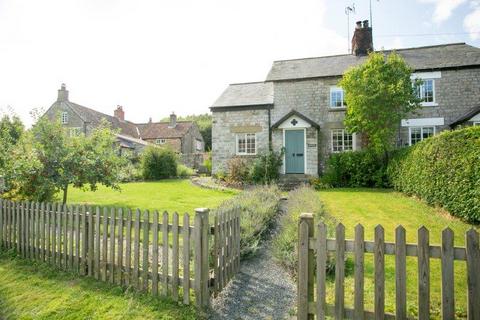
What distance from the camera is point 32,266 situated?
5.50 meters

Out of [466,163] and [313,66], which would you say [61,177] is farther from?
[313,66]

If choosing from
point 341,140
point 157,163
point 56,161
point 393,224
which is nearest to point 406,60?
point 341,140

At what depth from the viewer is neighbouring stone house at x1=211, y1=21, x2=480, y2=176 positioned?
54.7ft

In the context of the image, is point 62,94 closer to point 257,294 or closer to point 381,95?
point 381,95

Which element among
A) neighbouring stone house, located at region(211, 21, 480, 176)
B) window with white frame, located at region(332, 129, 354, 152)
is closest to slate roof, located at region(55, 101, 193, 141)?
neighbouring stone house, located at region(211, 21, 480, 176)

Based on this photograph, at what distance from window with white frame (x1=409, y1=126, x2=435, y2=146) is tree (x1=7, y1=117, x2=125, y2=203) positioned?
1555 cm

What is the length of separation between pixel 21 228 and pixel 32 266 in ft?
2.98

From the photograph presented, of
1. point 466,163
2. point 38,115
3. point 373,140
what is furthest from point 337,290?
point 373,140

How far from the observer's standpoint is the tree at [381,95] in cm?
1472

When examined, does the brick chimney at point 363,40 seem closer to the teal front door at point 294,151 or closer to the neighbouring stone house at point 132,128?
the teal front door at point 294,151

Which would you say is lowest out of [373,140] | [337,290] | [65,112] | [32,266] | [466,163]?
[32,266]

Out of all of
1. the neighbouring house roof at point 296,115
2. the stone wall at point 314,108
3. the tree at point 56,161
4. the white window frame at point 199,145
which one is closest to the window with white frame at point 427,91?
the stone wall at point 314,108

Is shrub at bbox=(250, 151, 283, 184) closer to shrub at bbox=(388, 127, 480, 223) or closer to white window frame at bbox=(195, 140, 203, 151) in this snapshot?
shrub at bbox=(388, 127, 480, 223)

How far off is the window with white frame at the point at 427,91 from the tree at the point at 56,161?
16444 mm
